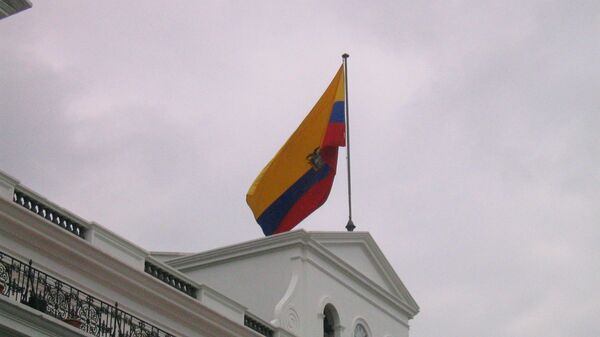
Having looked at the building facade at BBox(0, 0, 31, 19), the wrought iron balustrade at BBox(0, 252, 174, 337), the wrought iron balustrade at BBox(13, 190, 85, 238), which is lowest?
the wrought iron balustrade at BBox(0, 252, 174, 337)

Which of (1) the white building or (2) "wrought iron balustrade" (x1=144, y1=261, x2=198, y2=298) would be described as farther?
(2) "wrought iron balustrade" (x1=144, y1=261, x2=198, y2=298)

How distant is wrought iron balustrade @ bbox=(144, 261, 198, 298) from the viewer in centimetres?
2009

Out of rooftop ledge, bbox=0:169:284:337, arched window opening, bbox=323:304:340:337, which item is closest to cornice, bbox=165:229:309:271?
arched window opening, bbox=323:304:340:337

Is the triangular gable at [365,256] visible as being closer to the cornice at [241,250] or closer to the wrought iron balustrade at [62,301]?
the cornice at [241,250]

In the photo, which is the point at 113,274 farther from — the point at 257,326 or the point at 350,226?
the point at 350,226

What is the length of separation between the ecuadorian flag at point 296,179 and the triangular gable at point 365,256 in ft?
3.40

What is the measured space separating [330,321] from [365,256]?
2.27 metres

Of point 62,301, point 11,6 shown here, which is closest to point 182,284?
point 62,301

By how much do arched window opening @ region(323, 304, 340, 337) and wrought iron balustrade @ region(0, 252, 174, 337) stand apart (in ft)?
25.6

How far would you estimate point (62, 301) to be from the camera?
655 inches

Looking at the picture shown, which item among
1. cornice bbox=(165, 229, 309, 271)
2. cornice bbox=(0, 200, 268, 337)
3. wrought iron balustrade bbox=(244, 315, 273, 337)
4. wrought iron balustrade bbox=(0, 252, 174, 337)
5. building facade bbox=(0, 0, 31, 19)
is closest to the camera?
building facade bbox=(0, 0, 31, 19)

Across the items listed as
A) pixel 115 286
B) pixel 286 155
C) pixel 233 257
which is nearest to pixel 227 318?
pixel 115 286

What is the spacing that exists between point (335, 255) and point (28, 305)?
11.2 meters

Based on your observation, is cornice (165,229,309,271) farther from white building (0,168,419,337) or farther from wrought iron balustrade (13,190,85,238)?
wrought iron balustrade (13,190,85,238)
